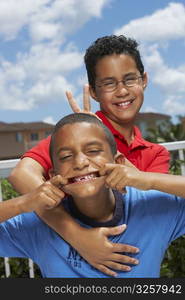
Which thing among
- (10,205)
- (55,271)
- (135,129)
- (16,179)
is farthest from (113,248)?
(135,129)

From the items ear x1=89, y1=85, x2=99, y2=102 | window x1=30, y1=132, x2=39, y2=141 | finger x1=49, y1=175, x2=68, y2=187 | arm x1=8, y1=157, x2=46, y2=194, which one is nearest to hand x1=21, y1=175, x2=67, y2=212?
finger x1=49, y1=175, x2=68, y2=187

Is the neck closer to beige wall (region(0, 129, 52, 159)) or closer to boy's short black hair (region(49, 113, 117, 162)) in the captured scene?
boy's short black hair (region(49, 113, 117, 162))

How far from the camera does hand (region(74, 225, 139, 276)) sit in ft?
5.00

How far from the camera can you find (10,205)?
1527 mm

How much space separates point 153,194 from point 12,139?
4096cm

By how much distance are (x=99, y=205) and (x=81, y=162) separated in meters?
0.19

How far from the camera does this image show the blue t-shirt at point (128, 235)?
1.58m

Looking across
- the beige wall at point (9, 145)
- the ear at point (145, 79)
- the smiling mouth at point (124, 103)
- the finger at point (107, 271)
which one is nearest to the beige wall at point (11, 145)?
the beige wall at point (9, 145)

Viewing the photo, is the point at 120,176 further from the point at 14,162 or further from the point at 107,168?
the point at 14,162

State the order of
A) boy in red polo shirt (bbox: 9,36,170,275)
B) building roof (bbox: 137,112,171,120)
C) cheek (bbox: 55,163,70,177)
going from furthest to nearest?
building roof (bbox: 137,112,171,120), boy in red polo shirt (bbox: 9,36,170,275), cheek (bbox: 55,163,70,177)

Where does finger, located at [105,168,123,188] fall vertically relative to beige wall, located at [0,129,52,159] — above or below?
below

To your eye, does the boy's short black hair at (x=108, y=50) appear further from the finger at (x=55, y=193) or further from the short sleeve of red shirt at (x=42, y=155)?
the finger at (x=55, y=193)

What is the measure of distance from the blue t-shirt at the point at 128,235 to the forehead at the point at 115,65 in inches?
24.0

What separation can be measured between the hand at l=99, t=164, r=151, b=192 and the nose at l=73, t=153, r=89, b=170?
0.17ft
